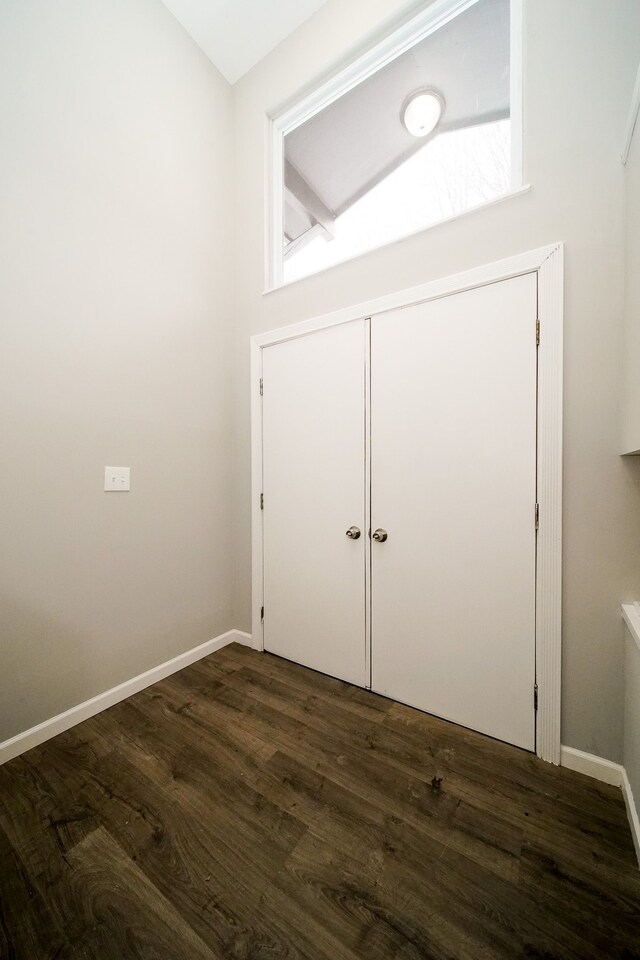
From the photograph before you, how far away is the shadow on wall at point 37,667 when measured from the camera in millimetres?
1457

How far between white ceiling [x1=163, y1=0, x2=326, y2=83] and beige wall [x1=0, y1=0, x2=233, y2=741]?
0.29ft

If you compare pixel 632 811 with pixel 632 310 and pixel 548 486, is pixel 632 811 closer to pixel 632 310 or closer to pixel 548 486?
pixel 548 486

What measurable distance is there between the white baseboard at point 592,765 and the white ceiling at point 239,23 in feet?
13.8

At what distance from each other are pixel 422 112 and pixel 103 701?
11.7 feet

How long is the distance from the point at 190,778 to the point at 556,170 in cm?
286

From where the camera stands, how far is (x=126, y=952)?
0.86 metres

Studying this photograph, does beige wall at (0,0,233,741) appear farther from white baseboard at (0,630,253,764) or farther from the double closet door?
the double closet door

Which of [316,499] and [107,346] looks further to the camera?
[316,499]

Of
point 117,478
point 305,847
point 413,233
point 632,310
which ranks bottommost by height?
point 305,847

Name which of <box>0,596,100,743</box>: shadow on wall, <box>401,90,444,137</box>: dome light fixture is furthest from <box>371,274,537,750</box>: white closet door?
<box>0,596,100,743</box>: shadow on wall

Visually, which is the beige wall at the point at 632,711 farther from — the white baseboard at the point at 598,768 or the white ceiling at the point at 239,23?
the white ceiling at the point at 239,23

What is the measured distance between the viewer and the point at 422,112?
190 cm

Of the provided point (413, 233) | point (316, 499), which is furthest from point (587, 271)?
point (316, 499)

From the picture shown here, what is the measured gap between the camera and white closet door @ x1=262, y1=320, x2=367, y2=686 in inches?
75.8
